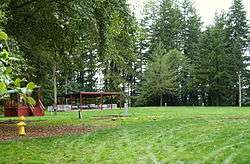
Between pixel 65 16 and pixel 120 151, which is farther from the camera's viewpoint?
pixel 65 16

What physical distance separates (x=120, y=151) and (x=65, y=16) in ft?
31.6

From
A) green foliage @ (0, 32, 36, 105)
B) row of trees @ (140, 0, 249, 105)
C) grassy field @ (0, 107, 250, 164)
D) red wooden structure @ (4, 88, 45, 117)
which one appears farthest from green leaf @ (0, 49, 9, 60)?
row of trees @ (140, 0, 249, 105)

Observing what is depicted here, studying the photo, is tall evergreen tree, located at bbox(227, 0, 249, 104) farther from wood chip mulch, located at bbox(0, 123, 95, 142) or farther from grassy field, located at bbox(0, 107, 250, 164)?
grassy field, located at bbox(0, 107, 250, 164)

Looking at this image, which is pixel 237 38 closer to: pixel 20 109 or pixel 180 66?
pixel 180 66

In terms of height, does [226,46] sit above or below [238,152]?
above

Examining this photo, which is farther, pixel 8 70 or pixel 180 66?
pixel 180 66

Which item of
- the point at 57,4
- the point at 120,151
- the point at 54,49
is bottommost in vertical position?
the point at 120,151

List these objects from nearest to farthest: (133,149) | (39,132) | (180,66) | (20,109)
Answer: (133,149) < (39,132) < (20,109) < (180,66)

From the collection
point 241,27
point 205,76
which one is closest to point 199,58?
point 205,76

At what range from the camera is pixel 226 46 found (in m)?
66.4

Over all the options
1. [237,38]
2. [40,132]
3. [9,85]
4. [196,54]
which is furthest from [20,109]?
[237,38]

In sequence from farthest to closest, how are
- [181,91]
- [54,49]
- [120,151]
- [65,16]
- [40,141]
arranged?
1. [181,91]
2. [54,49]
3. [65,16]
4. [40,141]
5. [120,151]

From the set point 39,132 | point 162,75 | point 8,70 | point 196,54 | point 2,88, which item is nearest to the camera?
point 2,88

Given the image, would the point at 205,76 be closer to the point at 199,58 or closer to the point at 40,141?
the point at 199,58
